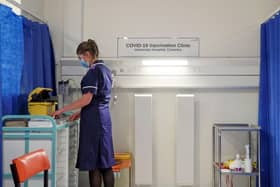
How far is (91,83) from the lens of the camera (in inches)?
124

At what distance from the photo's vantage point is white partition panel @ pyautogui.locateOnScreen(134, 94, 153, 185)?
398cm

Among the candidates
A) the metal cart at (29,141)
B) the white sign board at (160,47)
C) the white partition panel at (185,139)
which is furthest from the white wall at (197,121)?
the metal cart at (29,141)

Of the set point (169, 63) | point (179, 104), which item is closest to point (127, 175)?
point (179, 104)

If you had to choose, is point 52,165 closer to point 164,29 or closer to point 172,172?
point 172,172

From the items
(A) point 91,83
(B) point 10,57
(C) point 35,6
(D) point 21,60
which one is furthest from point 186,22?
(B) point 10,57

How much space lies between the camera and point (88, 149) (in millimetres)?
3139

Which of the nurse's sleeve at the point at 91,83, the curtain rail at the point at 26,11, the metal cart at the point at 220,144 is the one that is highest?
the curtain rail at the point at 26,11

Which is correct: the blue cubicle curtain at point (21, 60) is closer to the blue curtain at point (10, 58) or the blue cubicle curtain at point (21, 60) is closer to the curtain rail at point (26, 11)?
the blue curtain at point (10, 58)

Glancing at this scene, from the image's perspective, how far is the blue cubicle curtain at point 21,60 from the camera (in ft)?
9.56

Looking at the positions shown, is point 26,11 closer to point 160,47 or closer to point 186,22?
point 160,47

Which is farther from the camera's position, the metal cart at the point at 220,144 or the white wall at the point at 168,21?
the white wall at the point at 168,21

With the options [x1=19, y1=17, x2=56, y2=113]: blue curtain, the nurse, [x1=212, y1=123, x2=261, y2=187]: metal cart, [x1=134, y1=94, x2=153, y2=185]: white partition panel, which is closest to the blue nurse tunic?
the nurse

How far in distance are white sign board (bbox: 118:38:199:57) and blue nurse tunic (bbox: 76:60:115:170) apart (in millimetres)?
942

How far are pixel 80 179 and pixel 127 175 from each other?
525 millimetres
